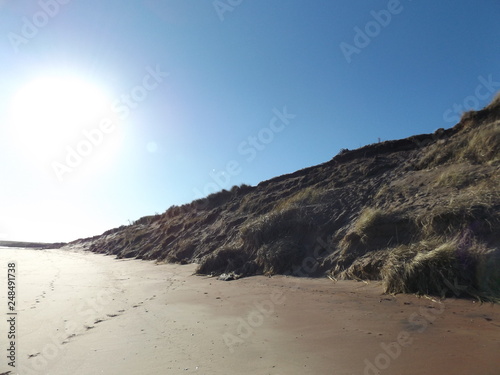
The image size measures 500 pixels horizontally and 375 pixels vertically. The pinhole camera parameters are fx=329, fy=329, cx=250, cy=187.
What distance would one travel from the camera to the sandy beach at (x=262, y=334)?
3074 millimetres

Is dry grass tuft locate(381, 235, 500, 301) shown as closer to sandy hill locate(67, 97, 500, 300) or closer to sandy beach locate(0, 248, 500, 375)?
sandy hill locate(67, 97, 500, 300)

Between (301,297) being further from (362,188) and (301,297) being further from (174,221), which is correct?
→ (174,221)

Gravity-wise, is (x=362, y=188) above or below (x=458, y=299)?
above

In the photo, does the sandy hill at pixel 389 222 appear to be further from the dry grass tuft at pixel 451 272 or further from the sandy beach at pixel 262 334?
the sandy beach at pixel 262 334

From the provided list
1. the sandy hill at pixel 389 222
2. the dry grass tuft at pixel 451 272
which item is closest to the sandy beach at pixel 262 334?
the dry grass tuft at pixel 451 272

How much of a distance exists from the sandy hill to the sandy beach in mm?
648

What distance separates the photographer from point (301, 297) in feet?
19.4

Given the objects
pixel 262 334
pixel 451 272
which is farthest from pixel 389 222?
pixel 262 334

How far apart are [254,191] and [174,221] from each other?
6.84 m

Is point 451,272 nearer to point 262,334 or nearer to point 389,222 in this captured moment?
point 389,222

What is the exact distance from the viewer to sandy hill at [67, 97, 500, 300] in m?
5.47

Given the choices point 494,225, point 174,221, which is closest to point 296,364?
point 494,225

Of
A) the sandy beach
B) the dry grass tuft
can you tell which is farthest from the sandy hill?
the sandy beach

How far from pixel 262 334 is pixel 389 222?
4.81 m
